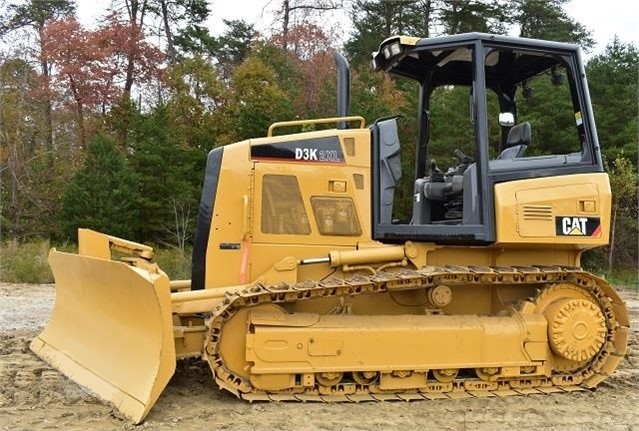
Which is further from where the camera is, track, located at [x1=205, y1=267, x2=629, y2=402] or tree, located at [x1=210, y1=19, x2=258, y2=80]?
tree, located at [x1=210, y1=19, x2=258, y2=80]

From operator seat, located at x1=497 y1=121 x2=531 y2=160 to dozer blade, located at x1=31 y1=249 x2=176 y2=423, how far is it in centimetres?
324

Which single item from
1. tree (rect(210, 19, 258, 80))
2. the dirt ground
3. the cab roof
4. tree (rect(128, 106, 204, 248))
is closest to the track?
the dirt ground

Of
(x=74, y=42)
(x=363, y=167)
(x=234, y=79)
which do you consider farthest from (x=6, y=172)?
(x=363, y=167)

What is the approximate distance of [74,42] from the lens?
25.2 meters

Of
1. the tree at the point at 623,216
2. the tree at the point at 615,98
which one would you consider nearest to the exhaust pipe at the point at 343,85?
the tree at the point at 623,216

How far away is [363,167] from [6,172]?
2052 centimetres

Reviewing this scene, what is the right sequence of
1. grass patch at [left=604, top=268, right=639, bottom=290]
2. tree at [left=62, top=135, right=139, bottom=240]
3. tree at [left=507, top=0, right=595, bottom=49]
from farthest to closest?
1. tree at [left=507, top=0, right=595, bottom=49]
2. tree at [left=62, top=135, right=139, bottom=240]
3. grass patch at [left=604, top=268, right=639, bottom=290]

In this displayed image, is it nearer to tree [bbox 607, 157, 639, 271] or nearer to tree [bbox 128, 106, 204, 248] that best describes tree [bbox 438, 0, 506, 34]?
tree [bbox 607, 157, 639, 271]

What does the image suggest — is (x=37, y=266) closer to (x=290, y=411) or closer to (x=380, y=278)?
(x=290, y=411)

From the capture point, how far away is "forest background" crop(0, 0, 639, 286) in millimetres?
21203

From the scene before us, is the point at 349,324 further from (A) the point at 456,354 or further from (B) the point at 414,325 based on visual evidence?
(A) the point at 456,354

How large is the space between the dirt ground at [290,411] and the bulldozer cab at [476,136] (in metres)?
1.42

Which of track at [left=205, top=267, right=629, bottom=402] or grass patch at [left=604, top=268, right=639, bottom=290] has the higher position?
track at [left=205, top=267, right=629, bottom=402]

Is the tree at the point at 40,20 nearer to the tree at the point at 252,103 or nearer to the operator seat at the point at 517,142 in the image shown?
the tree at the point at 252,103
